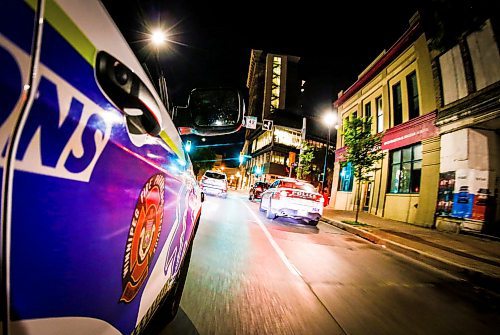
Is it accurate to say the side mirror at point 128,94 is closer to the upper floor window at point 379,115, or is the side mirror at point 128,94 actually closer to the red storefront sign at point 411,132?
the red storefront sign at point 411,132

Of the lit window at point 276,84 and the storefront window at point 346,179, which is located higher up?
the lit window at point 276,84

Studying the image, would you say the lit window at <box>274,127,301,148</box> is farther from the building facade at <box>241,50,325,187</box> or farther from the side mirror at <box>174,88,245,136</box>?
the side mirror at <box>174,88,245,136</box>

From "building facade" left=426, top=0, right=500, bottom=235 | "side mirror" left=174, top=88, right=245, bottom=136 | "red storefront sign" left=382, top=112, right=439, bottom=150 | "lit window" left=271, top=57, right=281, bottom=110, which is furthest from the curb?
"lit window" left=271, top=57, right=281, bottom=110

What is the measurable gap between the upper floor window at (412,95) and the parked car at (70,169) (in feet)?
53.2

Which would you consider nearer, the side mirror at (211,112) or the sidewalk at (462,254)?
the side mirror at (211,112)

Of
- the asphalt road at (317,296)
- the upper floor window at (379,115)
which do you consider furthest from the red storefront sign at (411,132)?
the asphalt road at (317,296)

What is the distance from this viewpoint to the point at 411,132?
46.2ft

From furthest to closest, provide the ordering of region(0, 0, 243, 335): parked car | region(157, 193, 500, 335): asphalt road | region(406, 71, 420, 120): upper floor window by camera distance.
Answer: region(406, 71, 420, 120): upper floor window < region(157, 193, 500, 335): asphalt road < region(0, 0, 243, 335): parked car

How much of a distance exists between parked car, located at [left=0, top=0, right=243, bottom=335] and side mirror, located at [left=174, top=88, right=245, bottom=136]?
1.06m

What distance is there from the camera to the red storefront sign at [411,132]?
1280 cm

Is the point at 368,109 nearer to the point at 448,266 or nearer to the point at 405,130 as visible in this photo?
the point at 405,130

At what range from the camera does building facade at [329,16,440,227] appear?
1271cm

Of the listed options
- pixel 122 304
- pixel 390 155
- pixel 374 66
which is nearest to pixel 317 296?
pixel 122 304

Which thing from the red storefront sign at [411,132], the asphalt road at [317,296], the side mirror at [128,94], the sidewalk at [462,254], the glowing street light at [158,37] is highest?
the red storefront sign at [411,132]
